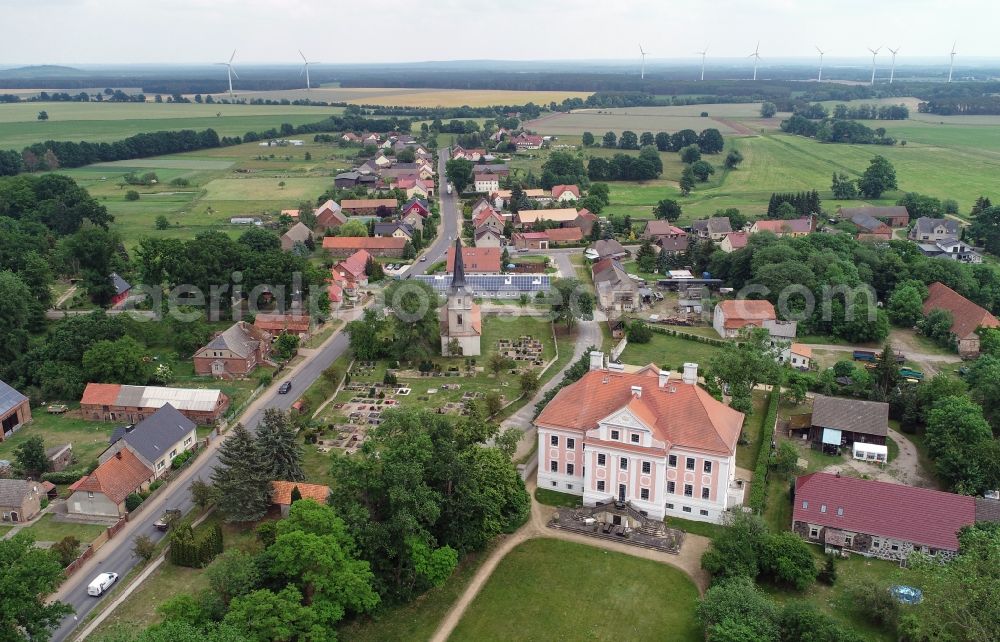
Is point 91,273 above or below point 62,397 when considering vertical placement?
above

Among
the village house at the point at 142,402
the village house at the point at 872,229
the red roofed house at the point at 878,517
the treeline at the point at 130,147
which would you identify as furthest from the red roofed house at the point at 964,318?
the treeline at the point at 130,147

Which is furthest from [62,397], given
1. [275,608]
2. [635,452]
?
[635,452]

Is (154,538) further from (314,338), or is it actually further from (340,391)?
(314,338)

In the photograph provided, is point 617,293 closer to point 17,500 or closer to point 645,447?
point 645,447

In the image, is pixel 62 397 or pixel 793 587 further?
pixel 62 397

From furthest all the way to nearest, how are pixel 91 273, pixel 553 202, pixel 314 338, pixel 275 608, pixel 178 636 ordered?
pixel 553 202 → pixel 91 273 → pixel 314 338 → pixel 275 608 → pixel 178 636

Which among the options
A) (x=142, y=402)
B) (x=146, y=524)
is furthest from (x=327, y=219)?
(x=146, y=524)

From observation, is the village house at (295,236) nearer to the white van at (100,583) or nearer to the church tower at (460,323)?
the church tower at (460,323)
